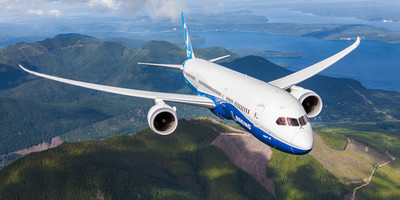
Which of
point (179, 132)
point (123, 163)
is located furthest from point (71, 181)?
point (179, 132)

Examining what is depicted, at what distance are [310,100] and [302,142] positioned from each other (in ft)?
38.4

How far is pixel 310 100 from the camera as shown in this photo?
32062 millimetres

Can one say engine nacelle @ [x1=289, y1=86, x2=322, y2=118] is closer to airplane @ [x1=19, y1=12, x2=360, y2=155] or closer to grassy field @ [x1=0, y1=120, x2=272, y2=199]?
airplane @ [x1=19, y1=12, x2=360, y2=155]

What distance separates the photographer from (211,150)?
142 m

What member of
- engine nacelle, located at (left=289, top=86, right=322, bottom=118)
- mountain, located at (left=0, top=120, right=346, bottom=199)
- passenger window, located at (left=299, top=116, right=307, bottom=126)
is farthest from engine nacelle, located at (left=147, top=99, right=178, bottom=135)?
mountain, located at (left=0, top=120, right=346, bottom=199)

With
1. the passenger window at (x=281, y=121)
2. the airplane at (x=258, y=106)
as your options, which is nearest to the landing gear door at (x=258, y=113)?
the airplane at (x=258, y=106)

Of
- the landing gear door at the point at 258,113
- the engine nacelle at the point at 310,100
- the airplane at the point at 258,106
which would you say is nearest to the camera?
the airplane at the point at 258,106

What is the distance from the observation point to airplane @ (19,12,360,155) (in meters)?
23.3

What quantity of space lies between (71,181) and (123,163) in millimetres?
24765

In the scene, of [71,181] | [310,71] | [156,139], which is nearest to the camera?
[310,71]

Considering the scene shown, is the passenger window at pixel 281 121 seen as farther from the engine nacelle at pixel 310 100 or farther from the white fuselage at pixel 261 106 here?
the engine nacelle at pixel 310 100

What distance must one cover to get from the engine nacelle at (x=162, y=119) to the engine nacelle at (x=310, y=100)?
1627cm

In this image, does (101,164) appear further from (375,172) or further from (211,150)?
(375,172)

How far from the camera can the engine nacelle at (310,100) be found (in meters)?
30.7
